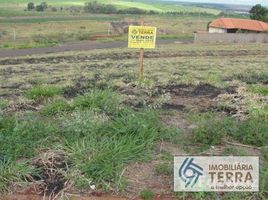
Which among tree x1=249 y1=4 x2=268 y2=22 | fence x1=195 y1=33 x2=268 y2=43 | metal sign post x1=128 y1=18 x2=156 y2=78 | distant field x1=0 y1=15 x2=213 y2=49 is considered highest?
metal sign post x1=128 y1=18 x2=156 y2=78

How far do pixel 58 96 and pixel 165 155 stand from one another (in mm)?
3779

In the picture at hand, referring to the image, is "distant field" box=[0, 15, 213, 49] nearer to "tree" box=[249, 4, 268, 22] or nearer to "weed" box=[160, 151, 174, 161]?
"tree" box=[249, 4, 268, 22]

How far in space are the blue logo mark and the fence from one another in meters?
39.1

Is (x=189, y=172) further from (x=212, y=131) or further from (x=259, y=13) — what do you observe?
(x=259, y=13)

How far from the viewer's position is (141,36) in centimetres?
991

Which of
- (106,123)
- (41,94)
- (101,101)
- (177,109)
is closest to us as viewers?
(106,123)

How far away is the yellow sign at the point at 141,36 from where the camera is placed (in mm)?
9820

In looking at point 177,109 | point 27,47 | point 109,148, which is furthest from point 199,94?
point 27,47

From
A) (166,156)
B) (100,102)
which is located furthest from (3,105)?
(166,156)

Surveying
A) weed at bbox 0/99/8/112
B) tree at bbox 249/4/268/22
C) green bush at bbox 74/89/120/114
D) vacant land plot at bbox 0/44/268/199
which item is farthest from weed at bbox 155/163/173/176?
tree at bbox 249/4/268/22

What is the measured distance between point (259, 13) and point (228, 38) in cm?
2602

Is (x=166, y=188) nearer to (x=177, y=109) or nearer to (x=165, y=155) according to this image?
(x=165, y=155)

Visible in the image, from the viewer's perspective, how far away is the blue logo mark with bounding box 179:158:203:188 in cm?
457

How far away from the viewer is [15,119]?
630 centimetres
